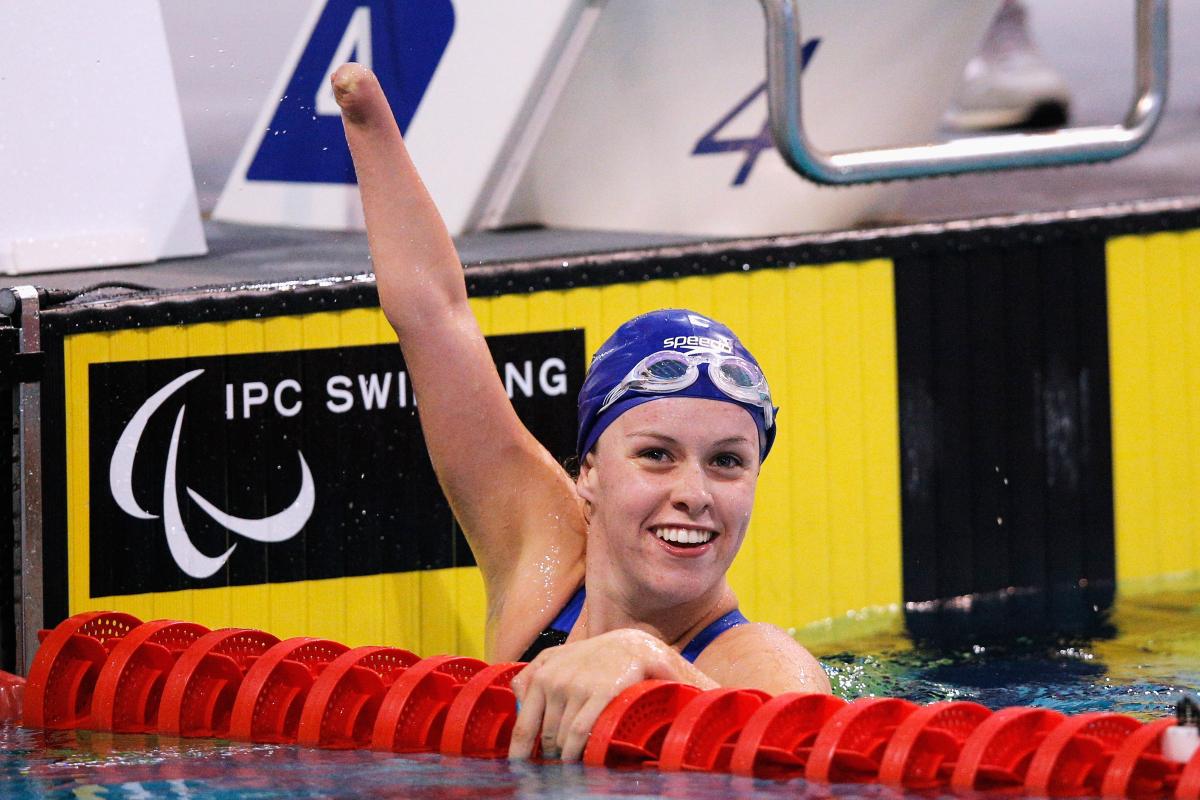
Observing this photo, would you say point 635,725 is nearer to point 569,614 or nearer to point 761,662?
point 761,662

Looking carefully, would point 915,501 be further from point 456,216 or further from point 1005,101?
point 1005,101

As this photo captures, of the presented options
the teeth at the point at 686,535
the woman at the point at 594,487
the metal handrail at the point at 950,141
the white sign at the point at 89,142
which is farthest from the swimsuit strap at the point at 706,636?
the white sign at the point at 89,142

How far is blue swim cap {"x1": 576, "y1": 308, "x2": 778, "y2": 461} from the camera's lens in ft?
6.98

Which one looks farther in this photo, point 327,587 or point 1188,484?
point 1188,484

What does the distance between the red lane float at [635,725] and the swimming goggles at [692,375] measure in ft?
1.18

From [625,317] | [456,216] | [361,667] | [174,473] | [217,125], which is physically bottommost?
[361,667]

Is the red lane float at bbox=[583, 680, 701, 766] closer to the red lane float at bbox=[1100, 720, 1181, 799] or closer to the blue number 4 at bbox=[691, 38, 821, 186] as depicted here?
the red lane float at bbox=[1100, 720, 1181, 799]

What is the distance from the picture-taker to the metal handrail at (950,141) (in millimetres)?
3475

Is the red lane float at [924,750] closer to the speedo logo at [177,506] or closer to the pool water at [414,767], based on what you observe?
the pool water at [414,767]

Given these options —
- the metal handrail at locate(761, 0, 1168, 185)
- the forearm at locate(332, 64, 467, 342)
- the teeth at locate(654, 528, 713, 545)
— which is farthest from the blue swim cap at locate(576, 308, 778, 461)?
the metal handrail at locate(761, 0, 1168, 185)

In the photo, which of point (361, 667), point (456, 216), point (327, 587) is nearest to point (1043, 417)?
point (456, 216)

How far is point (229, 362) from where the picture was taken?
305 centimetres

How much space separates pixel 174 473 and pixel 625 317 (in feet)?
2.90

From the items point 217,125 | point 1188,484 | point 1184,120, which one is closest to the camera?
point 1188,484
